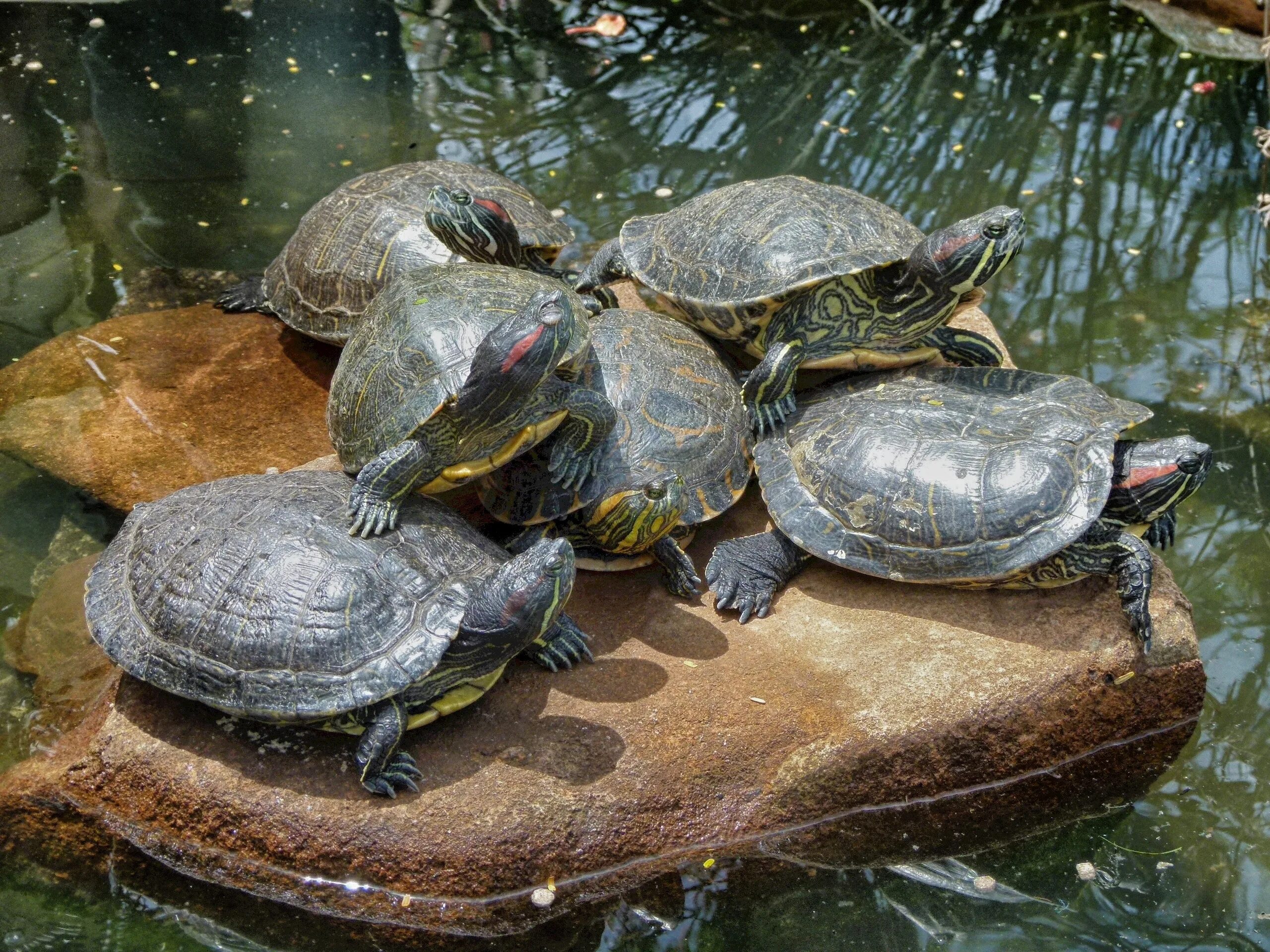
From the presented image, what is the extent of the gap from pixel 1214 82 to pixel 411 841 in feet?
31.7

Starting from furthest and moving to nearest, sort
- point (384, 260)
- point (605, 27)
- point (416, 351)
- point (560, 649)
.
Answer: point (605, 27), point (384, 260), point (416, 351), point (560, 649)

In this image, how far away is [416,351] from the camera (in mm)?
4543

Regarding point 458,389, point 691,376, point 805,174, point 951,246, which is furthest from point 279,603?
point 805,174

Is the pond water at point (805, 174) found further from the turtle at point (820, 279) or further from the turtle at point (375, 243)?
the turtle at point (820, 279)

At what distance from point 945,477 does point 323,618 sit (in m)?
2.47

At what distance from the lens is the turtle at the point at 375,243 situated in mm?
6207

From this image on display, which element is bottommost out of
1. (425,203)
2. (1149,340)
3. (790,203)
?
(1149,340)

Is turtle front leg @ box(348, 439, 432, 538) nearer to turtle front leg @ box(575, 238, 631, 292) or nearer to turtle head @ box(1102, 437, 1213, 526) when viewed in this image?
turtle front leg @ box(575, 238, 631, 292)

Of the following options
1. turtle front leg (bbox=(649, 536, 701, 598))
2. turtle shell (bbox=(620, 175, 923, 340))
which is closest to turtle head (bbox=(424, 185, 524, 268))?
turtle shell (bbox=(620, 175, 923, 340))

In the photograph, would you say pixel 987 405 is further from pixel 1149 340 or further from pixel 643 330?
pixel 1149 340

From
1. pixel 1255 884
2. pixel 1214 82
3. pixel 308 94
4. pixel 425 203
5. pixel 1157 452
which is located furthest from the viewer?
pixel 1214 82

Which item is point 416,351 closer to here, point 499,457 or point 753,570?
point 499,457

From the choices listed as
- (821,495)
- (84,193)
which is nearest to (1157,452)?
(821,495)

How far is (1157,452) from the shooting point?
464cm
